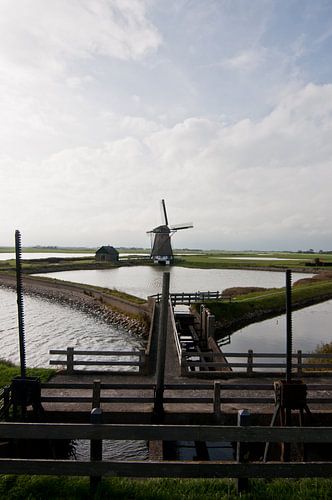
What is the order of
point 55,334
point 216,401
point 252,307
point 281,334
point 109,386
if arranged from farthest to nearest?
point 252,307 → point 281,334 → point 55,334 → point 216,401 → point 109,386

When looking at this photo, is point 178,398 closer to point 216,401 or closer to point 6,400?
point 216,401

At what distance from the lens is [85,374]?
14.9 m

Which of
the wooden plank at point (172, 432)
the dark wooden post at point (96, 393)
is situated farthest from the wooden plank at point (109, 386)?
the wooden plank at point (172, 432)

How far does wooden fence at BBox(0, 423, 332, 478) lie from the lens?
18.2 feet

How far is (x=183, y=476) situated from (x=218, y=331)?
26.2 metres

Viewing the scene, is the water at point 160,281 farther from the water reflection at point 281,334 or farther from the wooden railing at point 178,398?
the wooden railing at point 178,398

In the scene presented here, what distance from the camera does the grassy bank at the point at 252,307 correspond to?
1309 inches

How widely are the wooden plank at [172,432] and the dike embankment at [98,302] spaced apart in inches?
969

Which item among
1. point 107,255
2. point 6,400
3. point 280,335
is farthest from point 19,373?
point 107,255

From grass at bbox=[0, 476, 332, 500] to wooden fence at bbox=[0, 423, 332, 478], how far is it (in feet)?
1.13

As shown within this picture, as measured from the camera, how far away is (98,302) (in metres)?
42.1

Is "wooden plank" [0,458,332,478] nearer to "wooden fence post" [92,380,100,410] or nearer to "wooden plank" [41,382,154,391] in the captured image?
"wooden fence post" [92,380,100,410]

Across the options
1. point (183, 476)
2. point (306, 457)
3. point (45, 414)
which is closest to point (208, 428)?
point (183, 476)

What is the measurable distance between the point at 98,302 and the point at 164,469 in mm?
37337
